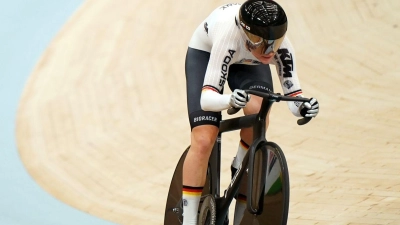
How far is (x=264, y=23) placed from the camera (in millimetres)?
3400

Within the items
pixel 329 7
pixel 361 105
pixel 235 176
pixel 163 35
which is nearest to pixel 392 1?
pixel 329 7

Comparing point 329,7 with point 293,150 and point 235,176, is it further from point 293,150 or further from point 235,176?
point 235,176

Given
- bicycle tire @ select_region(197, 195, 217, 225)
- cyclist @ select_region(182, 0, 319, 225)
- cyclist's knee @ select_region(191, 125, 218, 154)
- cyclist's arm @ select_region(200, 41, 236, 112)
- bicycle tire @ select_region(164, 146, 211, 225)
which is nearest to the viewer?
cyclist @ select_region(182, 0, 319, 225)

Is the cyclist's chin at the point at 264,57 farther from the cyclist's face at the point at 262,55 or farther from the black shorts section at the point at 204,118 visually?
the black shorts section at the point at 204,118

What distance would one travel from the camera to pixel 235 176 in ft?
12.4

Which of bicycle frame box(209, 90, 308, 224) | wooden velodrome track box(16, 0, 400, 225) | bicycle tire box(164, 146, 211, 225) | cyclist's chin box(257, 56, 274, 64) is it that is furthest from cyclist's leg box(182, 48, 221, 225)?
wooden velodrome track box(16, 0, 400, 225)

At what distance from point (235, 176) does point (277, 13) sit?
0.82 meters

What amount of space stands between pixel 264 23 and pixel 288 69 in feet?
1.26

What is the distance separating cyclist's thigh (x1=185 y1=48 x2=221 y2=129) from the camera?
381 cm

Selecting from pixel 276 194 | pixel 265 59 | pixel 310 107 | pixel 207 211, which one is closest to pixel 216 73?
pixel 265 59

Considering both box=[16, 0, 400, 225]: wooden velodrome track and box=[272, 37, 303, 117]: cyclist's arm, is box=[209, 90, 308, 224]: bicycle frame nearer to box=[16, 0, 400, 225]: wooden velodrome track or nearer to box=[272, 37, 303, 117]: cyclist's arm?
box=[272, 37, 303, 117]: cyclist's arm

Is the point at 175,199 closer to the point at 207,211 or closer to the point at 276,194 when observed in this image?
the point at 207,211

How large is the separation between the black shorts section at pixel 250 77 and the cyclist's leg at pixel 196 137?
15 centimetres

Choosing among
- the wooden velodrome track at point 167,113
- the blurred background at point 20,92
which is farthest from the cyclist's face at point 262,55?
the blurred background at point 20,92
